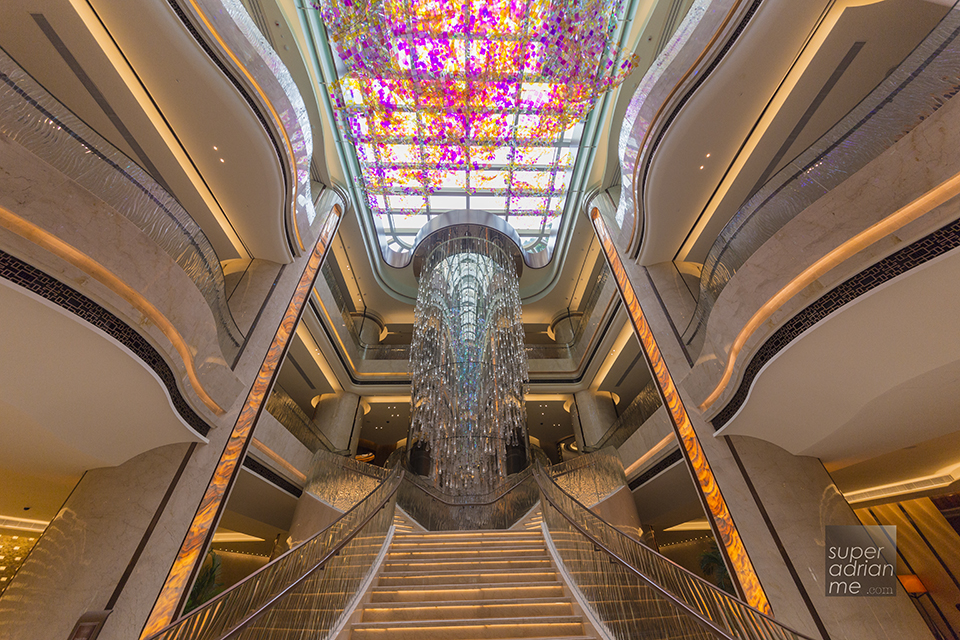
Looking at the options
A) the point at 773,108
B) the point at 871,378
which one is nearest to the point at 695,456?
the point at 871,378

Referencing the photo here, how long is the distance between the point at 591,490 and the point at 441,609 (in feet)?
18.7

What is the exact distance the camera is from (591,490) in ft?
28.5

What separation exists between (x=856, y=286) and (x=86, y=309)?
20.7 ft

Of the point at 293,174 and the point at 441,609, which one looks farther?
the point at 293,174

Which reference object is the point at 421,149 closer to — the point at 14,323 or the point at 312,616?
the point at 14,323

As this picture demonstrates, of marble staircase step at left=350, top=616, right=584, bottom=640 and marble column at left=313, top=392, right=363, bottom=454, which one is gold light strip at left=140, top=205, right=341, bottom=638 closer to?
marble staircase step at left=350, top=616, right=584, bottom=640

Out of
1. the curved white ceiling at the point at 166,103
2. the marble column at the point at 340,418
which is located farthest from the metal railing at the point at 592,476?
the curved white ceiling at the point at 166,103

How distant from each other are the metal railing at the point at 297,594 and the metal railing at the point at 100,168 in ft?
10.2

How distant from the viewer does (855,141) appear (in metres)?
3.45

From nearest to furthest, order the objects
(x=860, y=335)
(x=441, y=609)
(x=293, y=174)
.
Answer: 1. (x=860, y=335)
2. (x=441, y=609)
3. (x=293, y=174)

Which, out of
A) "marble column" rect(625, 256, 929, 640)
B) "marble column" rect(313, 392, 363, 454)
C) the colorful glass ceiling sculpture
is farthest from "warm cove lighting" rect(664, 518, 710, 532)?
the colorful glass ceiling sculpture

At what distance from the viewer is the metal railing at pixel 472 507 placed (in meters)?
8.24

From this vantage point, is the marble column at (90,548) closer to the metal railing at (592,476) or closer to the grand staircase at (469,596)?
the grand staircase at (469,596)

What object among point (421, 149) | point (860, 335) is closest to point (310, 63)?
point (421, 149)
